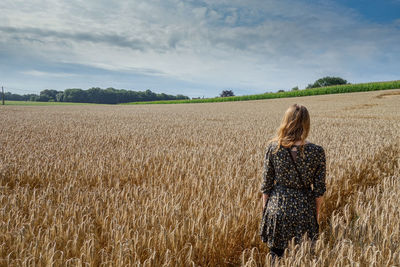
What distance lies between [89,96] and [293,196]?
119874mm

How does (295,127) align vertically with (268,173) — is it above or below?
above

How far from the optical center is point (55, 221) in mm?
2576

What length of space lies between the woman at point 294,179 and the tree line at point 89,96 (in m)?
117

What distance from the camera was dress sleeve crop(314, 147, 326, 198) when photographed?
7.61 feet

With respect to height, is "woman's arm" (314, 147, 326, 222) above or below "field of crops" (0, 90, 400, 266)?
above

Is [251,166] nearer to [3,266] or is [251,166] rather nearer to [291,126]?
[291,126]

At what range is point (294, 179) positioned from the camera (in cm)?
235

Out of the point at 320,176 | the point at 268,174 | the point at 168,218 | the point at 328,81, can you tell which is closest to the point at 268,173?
the point at 268,174

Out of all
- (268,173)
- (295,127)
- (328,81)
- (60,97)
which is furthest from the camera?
(60,97)

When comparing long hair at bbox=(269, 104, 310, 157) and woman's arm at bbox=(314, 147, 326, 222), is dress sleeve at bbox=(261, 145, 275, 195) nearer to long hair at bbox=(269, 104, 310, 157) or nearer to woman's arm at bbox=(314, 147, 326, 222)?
long hair at bbox=(269, 104, 310, 157)

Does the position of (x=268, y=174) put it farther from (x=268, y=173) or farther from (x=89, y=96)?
(x=89, y=96)

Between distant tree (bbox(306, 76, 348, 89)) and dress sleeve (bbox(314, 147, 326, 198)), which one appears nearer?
dress sleeve (bbox(314, 147, 326, 198))

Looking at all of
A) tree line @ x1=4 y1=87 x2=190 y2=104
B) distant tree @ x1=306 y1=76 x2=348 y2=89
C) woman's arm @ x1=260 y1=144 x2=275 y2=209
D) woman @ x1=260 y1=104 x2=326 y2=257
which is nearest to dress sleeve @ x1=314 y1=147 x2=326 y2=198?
woman @ x1=260 y1=104 x2=326 y2=257

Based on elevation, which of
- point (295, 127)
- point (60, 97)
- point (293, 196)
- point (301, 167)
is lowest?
point (293, 196)
